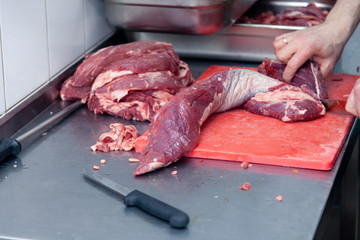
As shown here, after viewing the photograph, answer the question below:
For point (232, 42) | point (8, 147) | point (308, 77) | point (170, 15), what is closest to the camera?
point (8, 147)

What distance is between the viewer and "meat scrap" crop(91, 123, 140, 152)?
1742 mm

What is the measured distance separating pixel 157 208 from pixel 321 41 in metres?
1.11

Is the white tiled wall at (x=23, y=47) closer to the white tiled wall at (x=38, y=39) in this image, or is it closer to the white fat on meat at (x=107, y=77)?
the white tiled wall at (x=38, y=39)

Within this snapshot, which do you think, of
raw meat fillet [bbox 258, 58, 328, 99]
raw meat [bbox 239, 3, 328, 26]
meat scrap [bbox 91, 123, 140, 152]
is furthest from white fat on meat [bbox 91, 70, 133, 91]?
raw meat [bbox 239, 3, 328, 26]

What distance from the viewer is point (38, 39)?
1970 mm

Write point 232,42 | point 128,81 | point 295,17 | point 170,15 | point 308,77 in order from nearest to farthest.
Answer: point 128,81 → point 308,77 → point 170,15 → point 232,42 → point 295,17

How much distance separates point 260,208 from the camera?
1.39m

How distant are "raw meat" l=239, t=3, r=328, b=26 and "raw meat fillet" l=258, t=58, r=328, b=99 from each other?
1.91 feet

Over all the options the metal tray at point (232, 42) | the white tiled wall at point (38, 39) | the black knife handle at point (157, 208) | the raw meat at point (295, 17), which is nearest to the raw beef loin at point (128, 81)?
the white tiled wall at point (38, 39)

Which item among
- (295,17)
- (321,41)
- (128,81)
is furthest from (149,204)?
A: (295,17)

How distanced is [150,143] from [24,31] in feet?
1.95

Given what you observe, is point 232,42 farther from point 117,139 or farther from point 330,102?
point 117,139

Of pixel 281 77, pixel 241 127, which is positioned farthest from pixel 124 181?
pixel 281 77

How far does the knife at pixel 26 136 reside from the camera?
5.34 ft
